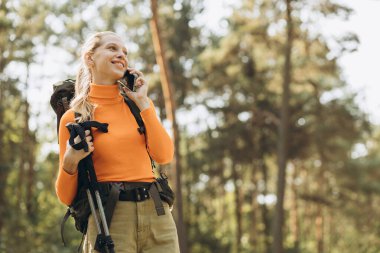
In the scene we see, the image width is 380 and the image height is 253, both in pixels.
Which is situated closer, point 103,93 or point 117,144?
point 117,144

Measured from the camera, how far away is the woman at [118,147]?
11.2ft

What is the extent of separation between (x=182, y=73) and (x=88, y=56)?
25.0 meters

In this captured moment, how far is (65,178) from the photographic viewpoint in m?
3.44

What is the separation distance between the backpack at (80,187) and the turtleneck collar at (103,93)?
0.24 feet

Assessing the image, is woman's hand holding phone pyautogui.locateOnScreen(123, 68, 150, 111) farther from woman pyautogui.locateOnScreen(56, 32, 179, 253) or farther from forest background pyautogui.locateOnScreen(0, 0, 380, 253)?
forest background pyautogui.locateOnScreen(0, 0, 380, 253)

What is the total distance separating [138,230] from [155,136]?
51cm

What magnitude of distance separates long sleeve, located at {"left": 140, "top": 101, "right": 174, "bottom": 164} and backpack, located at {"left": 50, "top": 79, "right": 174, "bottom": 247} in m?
0.05

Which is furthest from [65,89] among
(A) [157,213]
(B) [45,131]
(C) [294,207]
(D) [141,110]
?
(C) [294,207]

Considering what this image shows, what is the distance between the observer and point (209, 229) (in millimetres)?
28625

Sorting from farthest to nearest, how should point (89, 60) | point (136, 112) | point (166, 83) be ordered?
1. point (166, 83)
2. point (89, 60)
3. point (136, 112)

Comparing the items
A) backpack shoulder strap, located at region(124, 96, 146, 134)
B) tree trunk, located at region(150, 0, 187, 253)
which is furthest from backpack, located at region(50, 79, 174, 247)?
tree trunk, located at region(150, 0, 187, 253)

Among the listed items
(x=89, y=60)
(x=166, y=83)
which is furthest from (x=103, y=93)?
(x=166, y=83)

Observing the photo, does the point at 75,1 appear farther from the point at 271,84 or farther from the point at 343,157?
the point at 343,157

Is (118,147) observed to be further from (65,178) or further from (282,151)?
(282,151)
